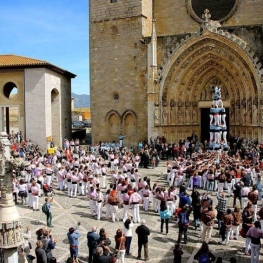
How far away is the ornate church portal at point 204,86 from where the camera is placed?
25797 mm

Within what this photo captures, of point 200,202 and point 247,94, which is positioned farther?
point 247,94

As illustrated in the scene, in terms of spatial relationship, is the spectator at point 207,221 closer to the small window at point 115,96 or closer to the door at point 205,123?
the door at point 205,123

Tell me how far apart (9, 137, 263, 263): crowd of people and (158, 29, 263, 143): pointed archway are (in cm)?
251

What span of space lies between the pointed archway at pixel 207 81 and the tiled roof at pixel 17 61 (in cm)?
1007

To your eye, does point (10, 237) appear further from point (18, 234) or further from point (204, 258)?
point (204, 258)

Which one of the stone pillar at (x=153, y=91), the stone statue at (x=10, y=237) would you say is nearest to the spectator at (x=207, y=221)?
the stone statue at (x=10, y=237)

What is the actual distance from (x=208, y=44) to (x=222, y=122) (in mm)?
7371

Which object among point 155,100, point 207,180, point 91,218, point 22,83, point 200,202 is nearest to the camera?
point 200,202

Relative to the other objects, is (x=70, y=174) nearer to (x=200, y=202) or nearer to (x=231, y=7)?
(x=200, y=202)

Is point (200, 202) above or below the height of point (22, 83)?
below

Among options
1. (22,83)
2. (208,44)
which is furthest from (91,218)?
(22,83)

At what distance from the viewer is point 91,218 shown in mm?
14695

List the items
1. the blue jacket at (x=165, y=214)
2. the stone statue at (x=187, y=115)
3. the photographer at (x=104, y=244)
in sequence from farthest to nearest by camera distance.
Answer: the stone statue at (x=187, y=115)
the blue jacket at (x=165, y=214)
the photographer at (x=104, y=244)

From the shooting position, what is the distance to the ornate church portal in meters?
25.8
